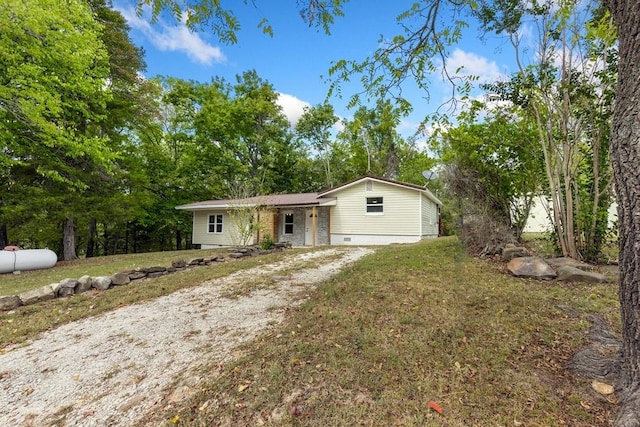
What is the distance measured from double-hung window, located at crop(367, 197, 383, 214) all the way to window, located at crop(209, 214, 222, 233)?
9.30 meters

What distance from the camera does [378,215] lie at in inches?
600

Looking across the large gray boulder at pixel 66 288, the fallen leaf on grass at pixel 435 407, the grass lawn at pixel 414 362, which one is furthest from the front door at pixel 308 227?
the fallen leaf on grass at pixel 435 407

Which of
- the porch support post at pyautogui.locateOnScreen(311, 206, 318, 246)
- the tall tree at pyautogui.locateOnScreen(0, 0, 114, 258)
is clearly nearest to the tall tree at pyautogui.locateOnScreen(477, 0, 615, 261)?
the porch support post at pyautogui.locateOnScreen(311, 206, 318, 246)

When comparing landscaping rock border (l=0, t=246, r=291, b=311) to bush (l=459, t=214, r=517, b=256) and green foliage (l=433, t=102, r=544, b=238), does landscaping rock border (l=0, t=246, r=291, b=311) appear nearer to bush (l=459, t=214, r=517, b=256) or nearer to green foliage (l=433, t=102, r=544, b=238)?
green foliage (l=433, t=102, r=544, b=238)

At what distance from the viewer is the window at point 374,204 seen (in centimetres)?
1537

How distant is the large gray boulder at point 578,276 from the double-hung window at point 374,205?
10.4m

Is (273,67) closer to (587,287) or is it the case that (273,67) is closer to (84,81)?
(587,287)

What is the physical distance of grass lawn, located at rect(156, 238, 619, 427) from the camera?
2133mm

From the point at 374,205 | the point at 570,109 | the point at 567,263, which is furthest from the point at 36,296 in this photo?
the point at 374,205

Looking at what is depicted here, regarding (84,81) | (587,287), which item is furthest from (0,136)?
(587,287)

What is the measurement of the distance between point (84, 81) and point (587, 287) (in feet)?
46.3

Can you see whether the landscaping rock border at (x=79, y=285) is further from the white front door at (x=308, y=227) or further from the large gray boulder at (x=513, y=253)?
the white front door at (x=308, y=227)

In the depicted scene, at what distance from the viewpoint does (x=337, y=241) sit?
16.1m

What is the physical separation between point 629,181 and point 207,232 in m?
19.4
